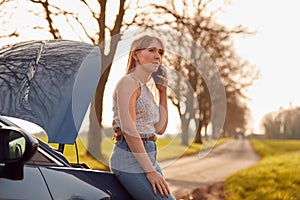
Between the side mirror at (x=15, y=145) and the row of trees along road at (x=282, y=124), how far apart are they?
9944 centimetres

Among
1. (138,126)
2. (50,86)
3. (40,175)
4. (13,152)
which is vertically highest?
(50,86)

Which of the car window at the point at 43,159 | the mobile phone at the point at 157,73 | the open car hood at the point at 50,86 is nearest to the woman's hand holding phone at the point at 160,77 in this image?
the mobile phone at the point at 157,73

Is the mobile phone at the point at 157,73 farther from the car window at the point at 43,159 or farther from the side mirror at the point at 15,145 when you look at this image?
the side mirror at the point at 15,145

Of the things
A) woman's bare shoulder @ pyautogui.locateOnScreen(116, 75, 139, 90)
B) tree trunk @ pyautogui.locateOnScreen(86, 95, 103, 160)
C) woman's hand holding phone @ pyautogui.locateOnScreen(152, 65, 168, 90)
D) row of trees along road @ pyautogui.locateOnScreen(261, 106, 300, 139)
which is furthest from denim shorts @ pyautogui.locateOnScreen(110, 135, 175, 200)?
row of trees along road @ pyautogui.locateOnScreen(261, 106, 300, 139)

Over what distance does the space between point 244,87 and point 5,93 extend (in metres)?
32.6

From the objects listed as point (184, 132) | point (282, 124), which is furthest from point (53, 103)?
point (282, 124)

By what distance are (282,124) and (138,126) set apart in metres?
111

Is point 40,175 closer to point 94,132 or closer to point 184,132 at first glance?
point 94,132

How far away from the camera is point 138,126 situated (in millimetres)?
3254

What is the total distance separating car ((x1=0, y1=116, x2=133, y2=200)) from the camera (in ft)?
8.95

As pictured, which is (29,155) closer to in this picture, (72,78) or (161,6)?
(72,78)

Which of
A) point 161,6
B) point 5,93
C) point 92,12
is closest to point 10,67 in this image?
point 5,93

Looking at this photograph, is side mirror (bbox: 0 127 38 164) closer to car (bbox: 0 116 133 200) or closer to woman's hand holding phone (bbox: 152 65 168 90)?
car (bbox: 0 116 133 200)

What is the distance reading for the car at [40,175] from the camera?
2727 millimetres
